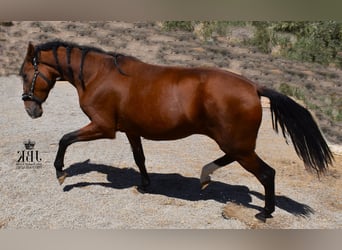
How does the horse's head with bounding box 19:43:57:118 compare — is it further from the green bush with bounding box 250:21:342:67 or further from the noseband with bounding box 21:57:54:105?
the green bush with bounding box 250:21:342:67

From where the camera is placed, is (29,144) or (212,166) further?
(29,144)

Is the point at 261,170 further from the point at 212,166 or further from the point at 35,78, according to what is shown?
the point at 35,78

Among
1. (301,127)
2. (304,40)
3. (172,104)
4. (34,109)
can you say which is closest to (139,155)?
(172,104)

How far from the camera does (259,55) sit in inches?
389

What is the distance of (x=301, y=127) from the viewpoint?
416cm

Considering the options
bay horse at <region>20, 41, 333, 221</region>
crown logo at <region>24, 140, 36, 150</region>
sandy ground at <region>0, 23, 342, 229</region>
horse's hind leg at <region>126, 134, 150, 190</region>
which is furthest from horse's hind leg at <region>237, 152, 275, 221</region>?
crown logo at <region>24, 140, 36, 150</region>

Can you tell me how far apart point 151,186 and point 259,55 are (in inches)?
233

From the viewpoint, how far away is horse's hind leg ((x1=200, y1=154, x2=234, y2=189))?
4.49m

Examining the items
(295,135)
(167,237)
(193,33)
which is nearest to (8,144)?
(167,237)

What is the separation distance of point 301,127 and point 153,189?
1.88 metres

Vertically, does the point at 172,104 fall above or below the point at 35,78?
below

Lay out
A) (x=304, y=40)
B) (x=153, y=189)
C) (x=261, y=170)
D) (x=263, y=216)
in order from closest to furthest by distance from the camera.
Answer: (x=261, y=170) → (x=263, y=216) → (x=153, y=189) → (x=304, y=40)

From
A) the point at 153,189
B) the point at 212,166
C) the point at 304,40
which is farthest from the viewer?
the point at 304,40
